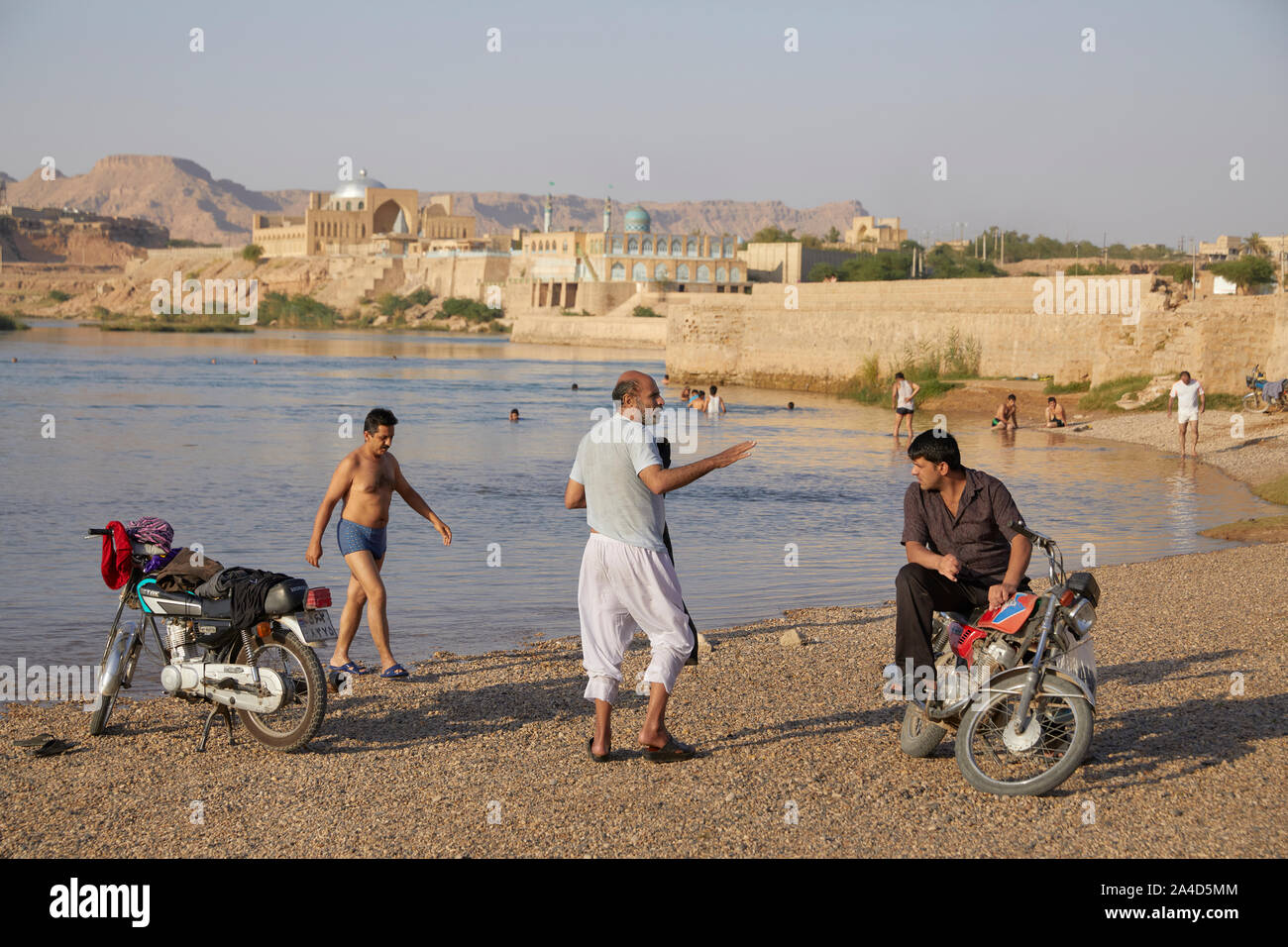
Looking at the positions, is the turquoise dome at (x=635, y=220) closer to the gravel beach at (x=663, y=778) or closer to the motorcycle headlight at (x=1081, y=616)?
the gravel beach at (x=663, y=778)

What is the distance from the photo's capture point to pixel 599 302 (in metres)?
105

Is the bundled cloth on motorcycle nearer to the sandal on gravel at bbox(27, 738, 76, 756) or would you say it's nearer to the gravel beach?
the gravel beach

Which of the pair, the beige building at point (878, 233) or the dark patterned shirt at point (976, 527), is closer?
the dark patterned shirt at point (976, 527)

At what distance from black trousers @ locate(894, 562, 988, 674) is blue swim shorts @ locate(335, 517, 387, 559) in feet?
10.4

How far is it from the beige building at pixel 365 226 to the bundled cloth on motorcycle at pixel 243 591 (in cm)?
→ 15151

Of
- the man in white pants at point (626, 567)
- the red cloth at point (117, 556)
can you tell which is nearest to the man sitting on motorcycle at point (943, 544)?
the man in white pants at point (626, 567)

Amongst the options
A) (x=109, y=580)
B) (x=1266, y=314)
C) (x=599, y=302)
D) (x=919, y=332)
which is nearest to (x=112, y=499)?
(x=109, y=580)

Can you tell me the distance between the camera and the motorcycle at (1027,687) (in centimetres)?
480

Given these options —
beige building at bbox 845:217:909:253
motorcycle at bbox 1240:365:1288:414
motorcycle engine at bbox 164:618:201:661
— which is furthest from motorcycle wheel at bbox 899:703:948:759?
beige building at bbox 845:217:909:253

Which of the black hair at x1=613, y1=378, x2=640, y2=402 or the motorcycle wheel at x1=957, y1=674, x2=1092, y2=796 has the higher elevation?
the black hair at x1=613, y1=378, x2=640, y2=402

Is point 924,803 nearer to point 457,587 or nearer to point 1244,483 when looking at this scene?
point 457,587

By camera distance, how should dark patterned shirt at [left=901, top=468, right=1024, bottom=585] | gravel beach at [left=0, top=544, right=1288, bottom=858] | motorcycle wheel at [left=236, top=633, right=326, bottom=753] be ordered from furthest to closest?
motorcycle wheel at [left=236, top=633, right=326, bottom=753], dark patterned shirt at [left=901, top=468, right=1024, bottom=585], gravel beach at [left=0, top=544, right=1288, bottom=858]

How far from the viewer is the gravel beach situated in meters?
4.45

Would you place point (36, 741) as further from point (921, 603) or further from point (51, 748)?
point (921, 603)
